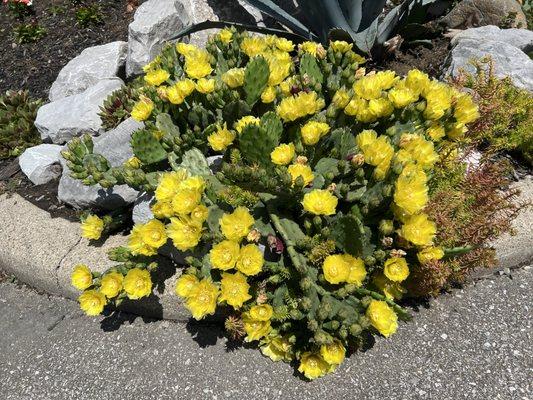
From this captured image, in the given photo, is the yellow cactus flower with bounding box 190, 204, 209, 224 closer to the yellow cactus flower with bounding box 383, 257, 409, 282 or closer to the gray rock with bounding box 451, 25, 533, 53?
the yellow cactus flower with bounding box 383, 257, 409, 282

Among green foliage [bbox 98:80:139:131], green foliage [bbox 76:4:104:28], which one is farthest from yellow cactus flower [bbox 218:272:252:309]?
green foliage [bbox 76:4:104:28]

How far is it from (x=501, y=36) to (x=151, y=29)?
2571 millimetres

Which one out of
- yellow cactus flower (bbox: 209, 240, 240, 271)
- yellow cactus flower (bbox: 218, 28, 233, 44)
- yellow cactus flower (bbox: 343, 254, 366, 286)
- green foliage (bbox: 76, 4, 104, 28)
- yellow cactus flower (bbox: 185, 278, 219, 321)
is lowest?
yellow cactus flower (bbox: 343, 254, 366, 286)

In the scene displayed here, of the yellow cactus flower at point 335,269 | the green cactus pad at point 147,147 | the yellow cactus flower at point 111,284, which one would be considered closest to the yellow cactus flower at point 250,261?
the yellow cactus flower at point 335,269

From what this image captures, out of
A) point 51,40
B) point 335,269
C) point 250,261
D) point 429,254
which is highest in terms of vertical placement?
point 51,40

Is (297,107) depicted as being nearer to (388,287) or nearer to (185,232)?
(185,232)

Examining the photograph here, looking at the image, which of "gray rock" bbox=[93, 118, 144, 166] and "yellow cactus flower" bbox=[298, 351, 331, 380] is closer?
"yellow cactus flower" bbox=[298, 351, 331, 380]

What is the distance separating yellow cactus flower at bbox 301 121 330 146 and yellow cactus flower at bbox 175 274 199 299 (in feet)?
2.54

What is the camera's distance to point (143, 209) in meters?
2.63

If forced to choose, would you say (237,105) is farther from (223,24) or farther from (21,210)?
(21,210)

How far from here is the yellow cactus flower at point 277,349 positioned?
211cm

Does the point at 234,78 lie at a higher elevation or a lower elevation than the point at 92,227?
higher

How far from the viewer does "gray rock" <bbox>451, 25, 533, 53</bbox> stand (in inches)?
137

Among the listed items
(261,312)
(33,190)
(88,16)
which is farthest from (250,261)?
(88,16)
